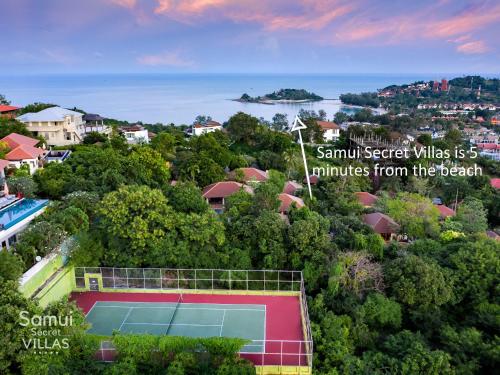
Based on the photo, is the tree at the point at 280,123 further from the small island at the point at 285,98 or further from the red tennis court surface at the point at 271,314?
the small island at the point at 285,98

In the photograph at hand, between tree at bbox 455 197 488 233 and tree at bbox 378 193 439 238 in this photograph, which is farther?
tree at bbox 455 197 488 233

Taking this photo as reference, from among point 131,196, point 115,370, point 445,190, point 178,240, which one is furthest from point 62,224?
point 445,190

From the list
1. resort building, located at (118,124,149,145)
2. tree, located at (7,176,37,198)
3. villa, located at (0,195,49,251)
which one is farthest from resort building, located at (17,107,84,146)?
villa, located at (0,195,49,251)

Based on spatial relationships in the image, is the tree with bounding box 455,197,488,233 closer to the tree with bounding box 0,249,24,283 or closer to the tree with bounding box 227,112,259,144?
the tree with bounding box 0,249,24,283

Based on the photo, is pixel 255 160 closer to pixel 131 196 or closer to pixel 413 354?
pixel 131 196

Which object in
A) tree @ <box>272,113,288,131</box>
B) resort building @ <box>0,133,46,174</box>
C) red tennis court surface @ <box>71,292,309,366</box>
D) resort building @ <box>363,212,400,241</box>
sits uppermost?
resort building @ <box>0,133,46,174</box>

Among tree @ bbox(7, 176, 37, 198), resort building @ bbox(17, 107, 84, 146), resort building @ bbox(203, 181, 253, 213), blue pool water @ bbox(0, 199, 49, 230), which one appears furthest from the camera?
resort building @ bbox(17, 107, 84, 146)

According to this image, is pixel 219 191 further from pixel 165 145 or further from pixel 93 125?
pixel 93 125
